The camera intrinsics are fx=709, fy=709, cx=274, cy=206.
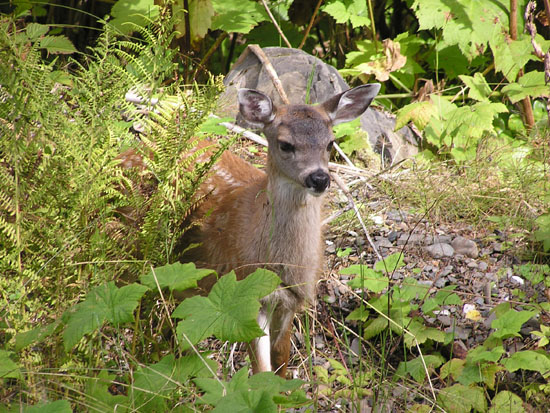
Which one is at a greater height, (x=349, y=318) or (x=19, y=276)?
(x=19, y=276)

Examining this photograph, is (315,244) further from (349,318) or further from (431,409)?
(431,409)

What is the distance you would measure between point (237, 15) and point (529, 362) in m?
3.76

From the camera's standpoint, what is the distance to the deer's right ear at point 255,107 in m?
3.64

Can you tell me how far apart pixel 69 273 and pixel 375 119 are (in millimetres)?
3555

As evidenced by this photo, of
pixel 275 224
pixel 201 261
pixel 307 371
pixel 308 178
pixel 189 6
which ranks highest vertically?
pixel 189 6

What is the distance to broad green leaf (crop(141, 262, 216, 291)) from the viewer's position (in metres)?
2.36

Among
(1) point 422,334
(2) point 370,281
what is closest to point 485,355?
(1) point 422,334

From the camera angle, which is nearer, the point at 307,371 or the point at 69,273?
the point at 69,273

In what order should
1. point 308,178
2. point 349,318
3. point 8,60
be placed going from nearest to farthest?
point 8,60
point 308,178
point 349,318

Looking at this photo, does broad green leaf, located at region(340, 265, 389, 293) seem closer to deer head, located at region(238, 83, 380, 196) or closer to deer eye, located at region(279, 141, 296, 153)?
deer head, located at region(238, 83, 380, 196)

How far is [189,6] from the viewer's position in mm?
5406

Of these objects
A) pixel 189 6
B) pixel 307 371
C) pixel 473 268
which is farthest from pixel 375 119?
pixel 307 371

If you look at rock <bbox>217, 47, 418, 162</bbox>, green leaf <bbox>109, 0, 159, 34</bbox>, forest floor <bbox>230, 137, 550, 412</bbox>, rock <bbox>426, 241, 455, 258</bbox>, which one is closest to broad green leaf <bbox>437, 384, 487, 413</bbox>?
forest floor <bbox>230, 137, 550, 412</bbox>

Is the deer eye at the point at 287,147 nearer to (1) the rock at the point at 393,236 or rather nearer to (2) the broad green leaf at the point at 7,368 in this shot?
(1) the rock at the point at 393,236
